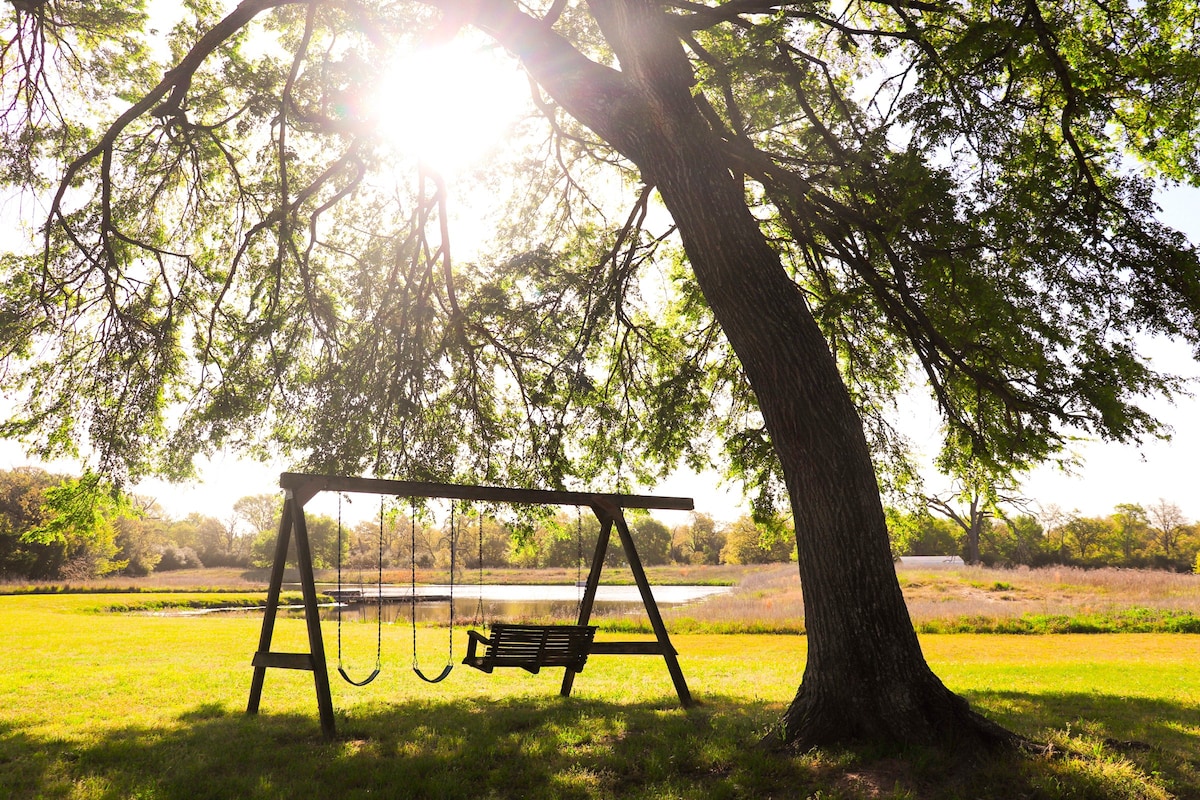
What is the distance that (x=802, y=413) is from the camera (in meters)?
5.21

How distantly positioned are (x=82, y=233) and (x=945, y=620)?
18.3 meters

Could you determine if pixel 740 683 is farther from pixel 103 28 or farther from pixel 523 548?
pixel 103 28

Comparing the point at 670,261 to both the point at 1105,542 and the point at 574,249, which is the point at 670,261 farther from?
the point at 1105,542

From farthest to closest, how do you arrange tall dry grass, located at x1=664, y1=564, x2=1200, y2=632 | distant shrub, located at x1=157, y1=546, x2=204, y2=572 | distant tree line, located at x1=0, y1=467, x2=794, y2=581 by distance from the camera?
distant shrub, located at x1=157, y1=546, x2=204, y2=572
tall dry grass, located at x1=664, y1=564, x2=1200, y2=632
distant tree line, located at x1=0, y1=467, x2=794, y2=581

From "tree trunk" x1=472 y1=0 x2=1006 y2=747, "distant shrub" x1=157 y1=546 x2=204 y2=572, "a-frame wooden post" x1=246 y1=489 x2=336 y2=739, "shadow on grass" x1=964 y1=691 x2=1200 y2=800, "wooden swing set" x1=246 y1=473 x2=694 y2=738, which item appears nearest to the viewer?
"shadow on grass" x1=964 y1=691 x2=1200 y2=800

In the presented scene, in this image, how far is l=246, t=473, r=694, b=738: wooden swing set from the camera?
Answer: 238 inches

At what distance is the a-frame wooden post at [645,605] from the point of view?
23.7ft

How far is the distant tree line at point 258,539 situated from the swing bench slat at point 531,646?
41.9 inches

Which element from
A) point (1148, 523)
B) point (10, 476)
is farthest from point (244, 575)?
point (1148, 523)

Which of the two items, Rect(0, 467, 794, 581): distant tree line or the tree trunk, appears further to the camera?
Rect(0, 467, 794, 581): distant tree line

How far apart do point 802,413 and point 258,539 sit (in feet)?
191

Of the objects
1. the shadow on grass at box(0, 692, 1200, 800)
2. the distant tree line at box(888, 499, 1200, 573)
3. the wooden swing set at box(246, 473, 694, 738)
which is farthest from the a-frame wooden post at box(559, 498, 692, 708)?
the distant tree line at box(888, 499, 1200, 573)

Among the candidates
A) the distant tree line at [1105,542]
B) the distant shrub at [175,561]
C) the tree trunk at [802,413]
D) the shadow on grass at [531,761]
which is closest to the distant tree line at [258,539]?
the distant shrub at [175,561]

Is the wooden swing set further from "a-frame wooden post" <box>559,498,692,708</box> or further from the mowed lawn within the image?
the mowed lawn
